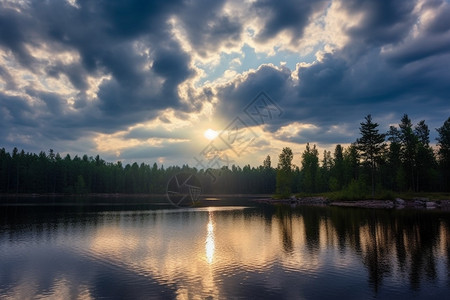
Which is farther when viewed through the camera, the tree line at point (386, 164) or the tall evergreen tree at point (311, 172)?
the tall evergreen tree at point (311, 172)

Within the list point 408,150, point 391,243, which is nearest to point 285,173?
point 408,150

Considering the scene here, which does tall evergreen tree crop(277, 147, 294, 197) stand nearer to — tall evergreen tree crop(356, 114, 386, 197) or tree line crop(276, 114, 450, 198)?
tree line crop(276, 114, 450, 198)

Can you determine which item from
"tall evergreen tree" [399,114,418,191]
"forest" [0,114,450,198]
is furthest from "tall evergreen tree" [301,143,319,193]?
"tall evergreen tree" [399,114,418,191]

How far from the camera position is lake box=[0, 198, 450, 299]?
22.5 m

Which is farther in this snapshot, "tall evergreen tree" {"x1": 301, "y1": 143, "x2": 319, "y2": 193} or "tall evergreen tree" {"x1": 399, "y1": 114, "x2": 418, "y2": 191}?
"tall evergreen tree" {"x1": 301, "y1": 143, "x2": 319, "y2": 193}

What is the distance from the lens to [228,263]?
30.8 meters

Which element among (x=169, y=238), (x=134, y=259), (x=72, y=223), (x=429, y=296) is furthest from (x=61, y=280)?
(x=72, y=223)

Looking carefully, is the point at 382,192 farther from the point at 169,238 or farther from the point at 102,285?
the point at 102,285

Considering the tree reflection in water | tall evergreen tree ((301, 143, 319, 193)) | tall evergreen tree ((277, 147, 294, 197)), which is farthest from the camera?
tall evergreen tree ((301, 143, 319, 193))

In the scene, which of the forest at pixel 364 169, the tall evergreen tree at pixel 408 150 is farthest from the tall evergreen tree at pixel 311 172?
the tall evergreen tree at pixel 408 150

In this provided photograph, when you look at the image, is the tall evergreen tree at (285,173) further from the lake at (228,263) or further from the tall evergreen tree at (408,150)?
the lake at (228,263)

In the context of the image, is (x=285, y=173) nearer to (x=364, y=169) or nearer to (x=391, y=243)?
(x=364, y=169)

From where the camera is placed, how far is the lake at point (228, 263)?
2255 cm

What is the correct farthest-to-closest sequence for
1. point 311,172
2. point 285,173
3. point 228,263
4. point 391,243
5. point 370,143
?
1. point 311,172
2. point 285,173
3. point 370,143
4. point 391,243
5. point 228,263
